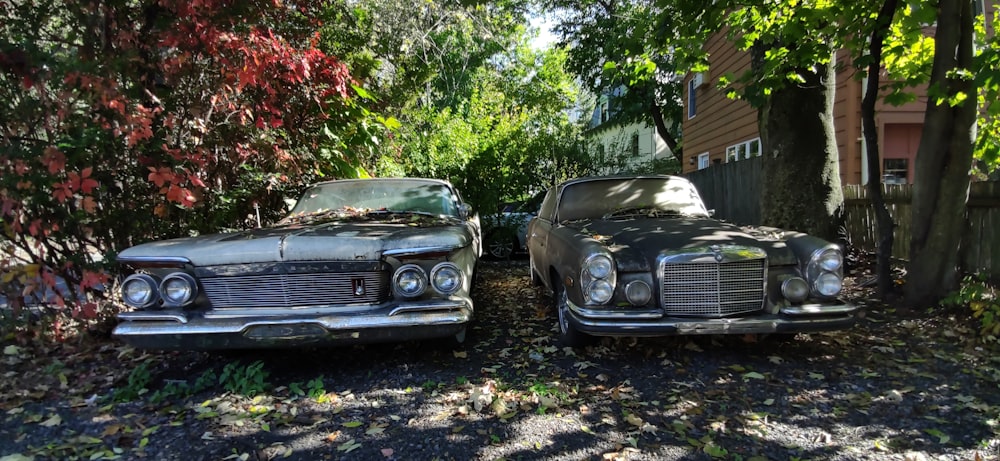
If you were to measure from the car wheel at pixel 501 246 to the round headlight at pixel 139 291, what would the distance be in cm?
748

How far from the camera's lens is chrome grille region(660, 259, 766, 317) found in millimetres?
3645

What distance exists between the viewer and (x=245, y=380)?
3430 millimetres

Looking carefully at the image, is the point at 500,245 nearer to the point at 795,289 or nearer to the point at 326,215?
the point at 326,215

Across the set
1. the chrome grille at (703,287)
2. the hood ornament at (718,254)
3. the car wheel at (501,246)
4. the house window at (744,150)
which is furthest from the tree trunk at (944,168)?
the house window at (744,150)

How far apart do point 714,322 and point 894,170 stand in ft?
28.3

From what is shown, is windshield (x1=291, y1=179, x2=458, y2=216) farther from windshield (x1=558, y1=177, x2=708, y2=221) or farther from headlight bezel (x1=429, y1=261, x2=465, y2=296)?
headlight bezel (x1=429, y1=261, x2=465, y2=296)

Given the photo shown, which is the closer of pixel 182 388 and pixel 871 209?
pixel 182 388

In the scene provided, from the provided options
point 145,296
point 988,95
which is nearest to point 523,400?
point 145,296

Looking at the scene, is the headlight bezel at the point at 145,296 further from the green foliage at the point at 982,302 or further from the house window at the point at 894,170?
the house window at the point at 894,170

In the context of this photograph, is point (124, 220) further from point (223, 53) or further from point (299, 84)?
point (299, 84)

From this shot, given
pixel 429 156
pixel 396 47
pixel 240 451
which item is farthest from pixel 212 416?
pixel 396 47

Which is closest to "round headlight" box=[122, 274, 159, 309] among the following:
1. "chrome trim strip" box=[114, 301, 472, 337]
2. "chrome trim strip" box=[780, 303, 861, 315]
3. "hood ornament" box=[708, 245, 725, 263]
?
"chrome trim strip" box=[114, 301, 472, 337]

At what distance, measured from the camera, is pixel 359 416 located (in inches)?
122

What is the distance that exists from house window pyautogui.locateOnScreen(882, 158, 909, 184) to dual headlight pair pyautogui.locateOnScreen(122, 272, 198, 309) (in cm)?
1102
